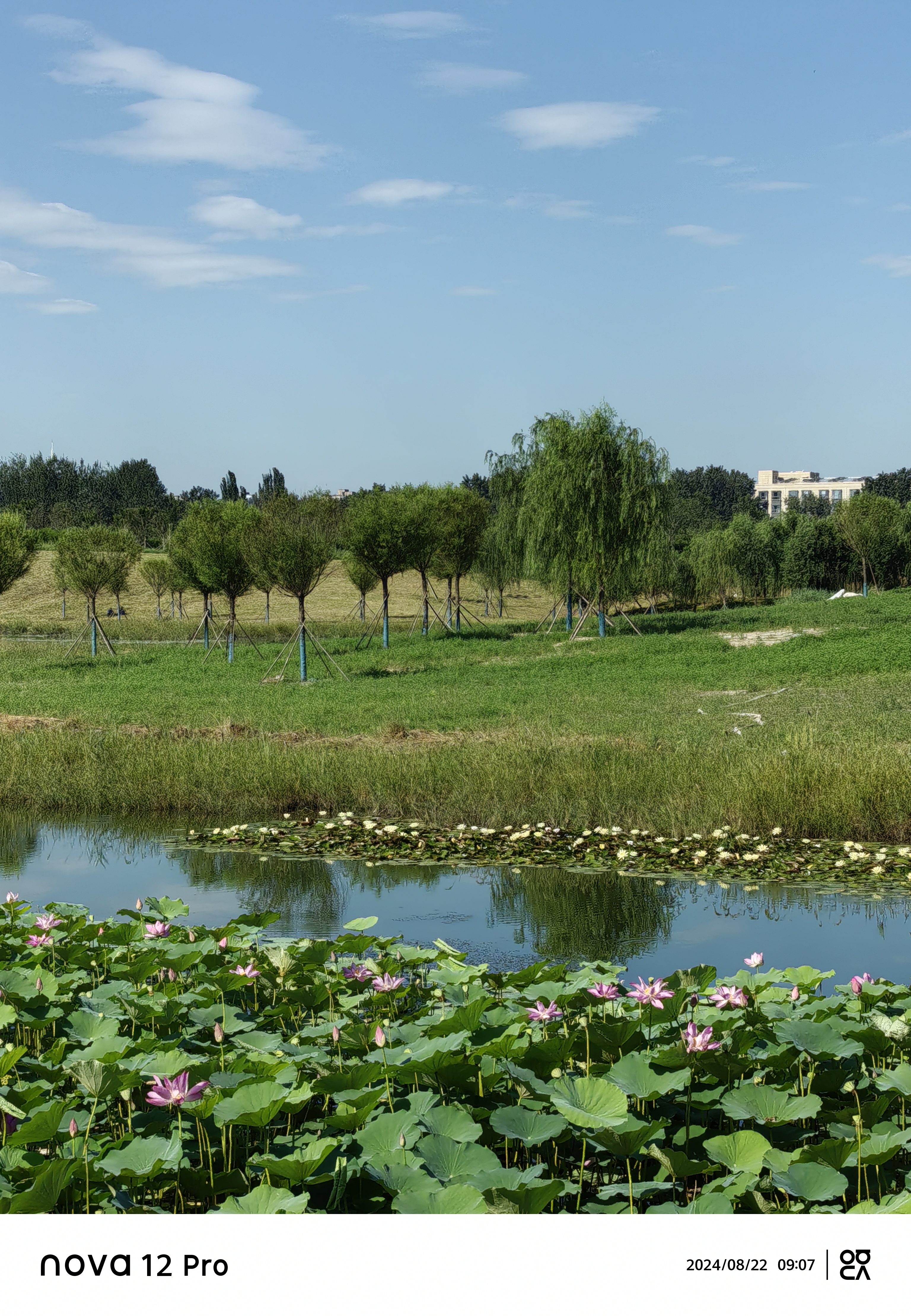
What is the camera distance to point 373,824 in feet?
36.4

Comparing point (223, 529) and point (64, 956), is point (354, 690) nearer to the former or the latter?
point (223, 529)

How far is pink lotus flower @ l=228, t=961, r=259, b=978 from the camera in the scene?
4547mm

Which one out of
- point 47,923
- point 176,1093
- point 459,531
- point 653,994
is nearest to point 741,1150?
point 653,994

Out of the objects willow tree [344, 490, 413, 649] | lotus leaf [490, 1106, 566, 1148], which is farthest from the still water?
willow tree [344, 490, 413, 649]

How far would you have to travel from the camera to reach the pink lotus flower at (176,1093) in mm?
3229

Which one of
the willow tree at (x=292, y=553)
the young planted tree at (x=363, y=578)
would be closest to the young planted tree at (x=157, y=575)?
the young planted tree at (x=363, y=578)

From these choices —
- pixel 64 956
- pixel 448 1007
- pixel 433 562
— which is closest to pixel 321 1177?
pixel 448 1007

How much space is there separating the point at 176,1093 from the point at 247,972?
4.66 ft

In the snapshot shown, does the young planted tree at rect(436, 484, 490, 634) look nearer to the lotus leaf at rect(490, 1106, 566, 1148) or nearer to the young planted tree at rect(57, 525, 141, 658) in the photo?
the young planted tree at rect(57, 525, 141, 658)

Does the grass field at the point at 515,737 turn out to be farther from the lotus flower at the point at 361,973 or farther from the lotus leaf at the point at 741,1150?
the lotus leaf at the point at 741,1150

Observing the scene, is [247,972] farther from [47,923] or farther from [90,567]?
[90,567]

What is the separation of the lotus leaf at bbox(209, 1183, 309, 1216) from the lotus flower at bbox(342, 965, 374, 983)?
6.21 ft

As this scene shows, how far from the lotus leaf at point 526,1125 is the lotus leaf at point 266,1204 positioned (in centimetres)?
60

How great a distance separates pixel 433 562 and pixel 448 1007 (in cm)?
3499
